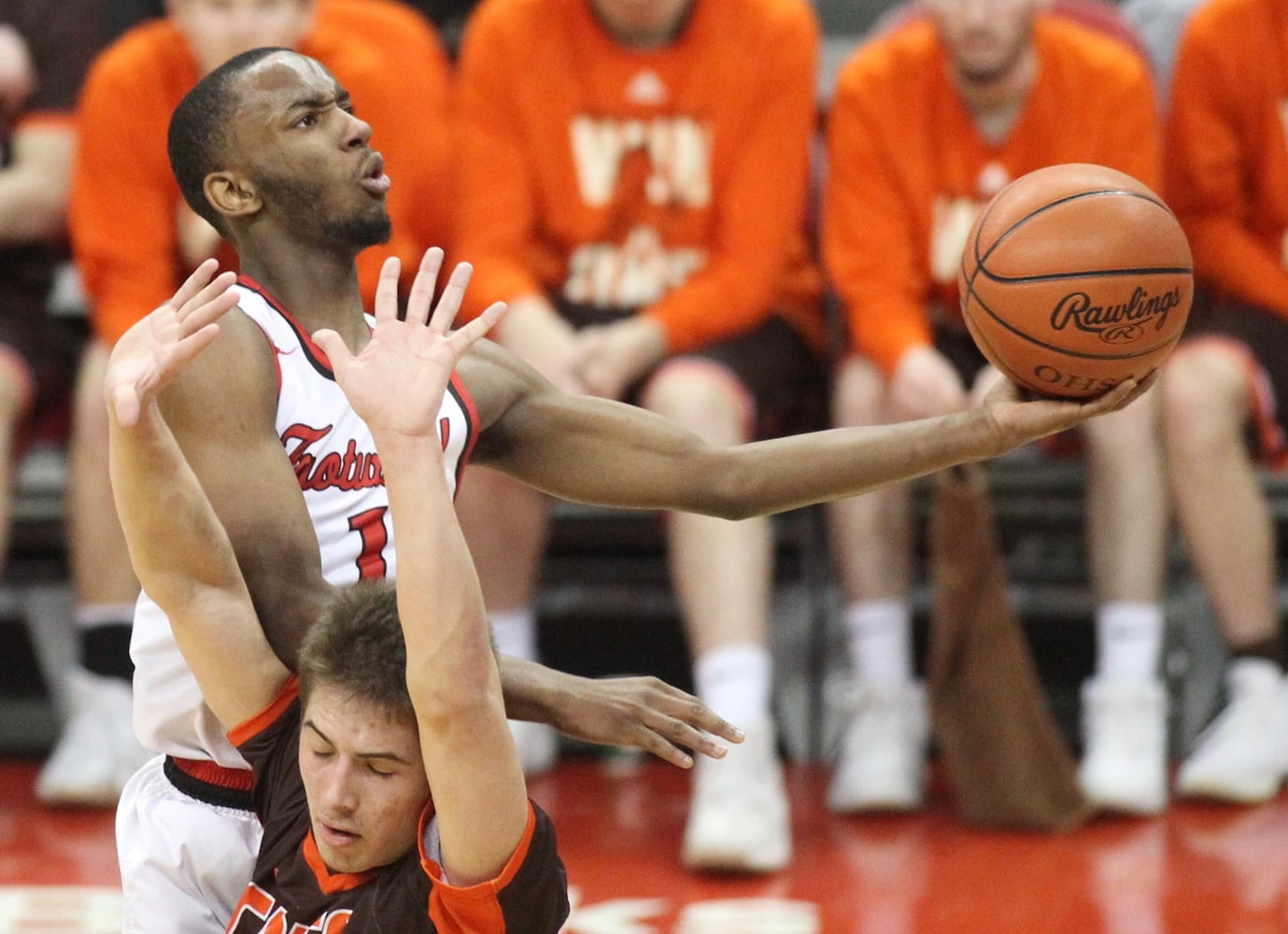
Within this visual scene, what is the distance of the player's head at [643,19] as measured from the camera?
4.27 meters

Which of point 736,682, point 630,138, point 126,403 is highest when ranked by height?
point 126,403

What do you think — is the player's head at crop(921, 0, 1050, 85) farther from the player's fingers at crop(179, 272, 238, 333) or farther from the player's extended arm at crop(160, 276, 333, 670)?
the player's fingers at crop(179, 272, 238, 333)

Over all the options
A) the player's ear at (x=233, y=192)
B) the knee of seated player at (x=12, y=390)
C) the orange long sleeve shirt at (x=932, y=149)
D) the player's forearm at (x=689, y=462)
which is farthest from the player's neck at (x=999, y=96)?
the player's ear at (x=233, y=192)

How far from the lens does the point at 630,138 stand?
4352 millimetres

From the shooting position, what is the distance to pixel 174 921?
244 cm

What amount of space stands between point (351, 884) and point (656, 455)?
Result: 0.73 meters

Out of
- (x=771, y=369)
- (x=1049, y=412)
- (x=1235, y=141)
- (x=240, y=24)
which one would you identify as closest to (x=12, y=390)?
(x=240, y=24)

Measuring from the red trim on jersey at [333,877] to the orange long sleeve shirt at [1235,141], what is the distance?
2.73m

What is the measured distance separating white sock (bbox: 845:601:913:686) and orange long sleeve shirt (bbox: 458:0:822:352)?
813 millimetres

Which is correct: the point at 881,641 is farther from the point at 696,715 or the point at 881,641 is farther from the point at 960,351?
the point at 696,715

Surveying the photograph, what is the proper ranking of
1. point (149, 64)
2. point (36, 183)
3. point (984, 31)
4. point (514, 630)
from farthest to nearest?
point (36, 183), point (149, 64), point (514, 630), point (984, 31)

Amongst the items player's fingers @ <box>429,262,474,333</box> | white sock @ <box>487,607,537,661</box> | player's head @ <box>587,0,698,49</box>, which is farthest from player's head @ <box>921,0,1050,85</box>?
player's fingers @ <box>429,262,474,333</box>

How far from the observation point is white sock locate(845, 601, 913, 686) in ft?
13.5

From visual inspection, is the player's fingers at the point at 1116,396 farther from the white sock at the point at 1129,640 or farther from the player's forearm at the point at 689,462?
the white sock at the point at 1129,640
